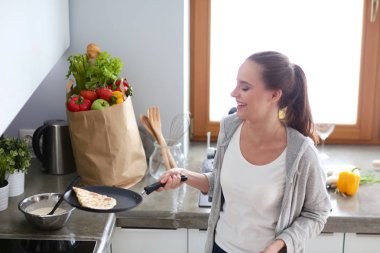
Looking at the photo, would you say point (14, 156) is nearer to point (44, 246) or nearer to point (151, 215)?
point (44, 246)

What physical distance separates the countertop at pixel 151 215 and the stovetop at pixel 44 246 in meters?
0.02

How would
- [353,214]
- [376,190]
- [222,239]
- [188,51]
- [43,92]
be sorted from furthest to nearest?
1. [188,51]
2. [43,92]
3. [376,190]
4. [353,214]
5. [222,239]

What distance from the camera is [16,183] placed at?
1.93 m

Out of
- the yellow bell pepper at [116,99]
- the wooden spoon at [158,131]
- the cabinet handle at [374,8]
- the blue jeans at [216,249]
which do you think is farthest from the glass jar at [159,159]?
the cabinet handle at [374,8]

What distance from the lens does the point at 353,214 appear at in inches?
71.9

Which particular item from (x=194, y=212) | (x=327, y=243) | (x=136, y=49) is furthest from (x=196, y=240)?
(x=136, y=49)

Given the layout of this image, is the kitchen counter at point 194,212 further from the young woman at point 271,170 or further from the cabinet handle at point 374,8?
the cabinet handle at point 374,8

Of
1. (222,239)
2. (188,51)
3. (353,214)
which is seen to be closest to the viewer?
(222,239)

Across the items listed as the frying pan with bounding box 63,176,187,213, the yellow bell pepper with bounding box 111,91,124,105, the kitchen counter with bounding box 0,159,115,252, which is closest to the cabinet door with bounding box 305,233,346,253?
the frying pan with bounding box 63,176,187,213

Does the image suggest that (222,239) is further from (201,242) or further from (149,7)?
(149,7)

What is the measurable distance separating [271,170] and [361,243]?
1.91 ft

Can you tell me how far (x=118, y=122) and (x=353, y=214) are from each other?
83cm

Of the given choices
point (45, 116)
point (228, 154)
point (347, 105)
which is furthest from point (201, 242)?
point (347, 105)

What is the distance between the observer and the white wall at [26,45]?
149cm
